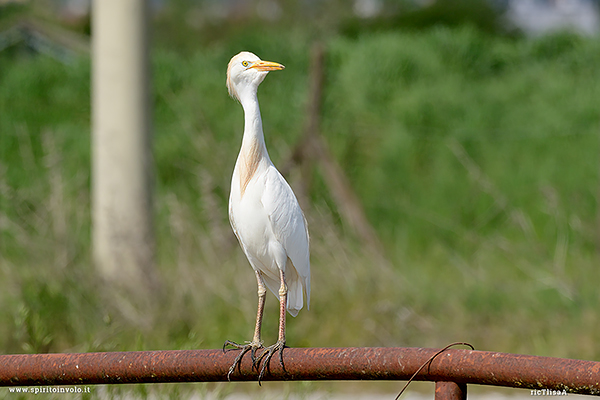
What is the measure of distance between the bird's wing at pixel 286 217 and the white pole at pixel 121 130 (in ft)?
Answer: 9.73

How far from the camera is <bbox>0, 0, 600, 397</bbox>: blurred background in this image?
4344 mm

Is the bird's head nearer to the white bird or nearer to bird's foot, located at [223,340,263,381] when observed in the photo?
the white bird

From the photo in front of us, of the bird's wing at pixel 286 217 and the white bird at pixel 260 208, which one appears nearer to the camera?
the white bird at pixel 260 208

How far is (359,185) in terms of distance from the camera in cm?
719

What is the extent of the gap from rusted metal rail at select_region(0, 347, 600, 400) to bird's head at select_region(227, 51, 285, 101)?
0.55 meters

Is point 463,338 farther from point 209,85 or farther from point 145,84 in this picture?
point 209,85

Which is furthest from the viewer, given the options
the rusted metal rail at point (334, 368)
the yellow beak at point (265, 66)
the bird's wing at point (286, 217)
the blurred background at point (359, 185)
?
the blurred background at point (359, 185)

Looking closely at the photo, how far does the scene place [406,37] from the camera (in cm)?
1059

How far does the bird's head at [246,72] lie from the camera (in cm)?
138

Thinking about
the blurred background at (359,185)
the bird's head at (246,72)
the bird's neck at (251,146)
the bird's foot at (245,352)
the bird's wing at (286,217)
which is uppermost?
the bird's head at (246,72)

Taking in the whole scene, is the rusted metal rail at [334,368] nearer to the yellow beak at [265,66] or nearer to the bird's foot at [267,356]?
the bird's foot at [267,356]

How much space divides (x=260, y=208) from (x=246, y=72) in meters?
0.31

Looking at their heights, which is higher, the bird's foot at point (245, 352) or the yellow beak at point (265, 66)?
the yellow beak at point (265, 66)

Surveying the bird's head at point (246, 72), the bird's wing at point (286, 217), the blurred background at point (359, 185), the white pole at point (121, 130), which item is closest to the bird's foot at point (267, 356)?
the bird's wing at point (286, 217)
